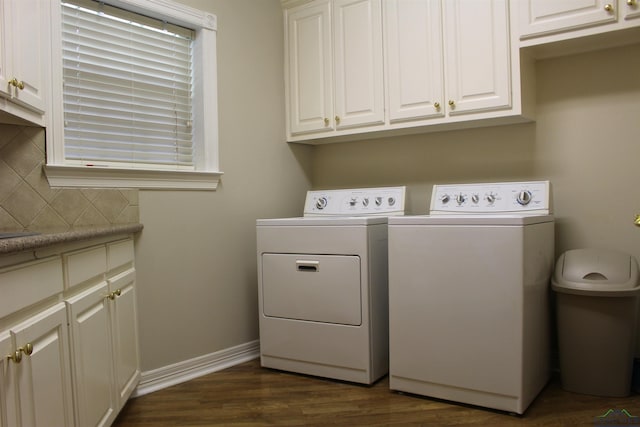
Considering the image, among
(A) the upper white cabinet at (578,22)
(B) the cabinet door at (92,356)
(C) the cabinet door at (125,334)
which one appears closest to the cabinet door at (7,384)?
(B) the cabinet door at (92,356)

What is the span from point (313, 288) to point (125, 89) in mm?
1379

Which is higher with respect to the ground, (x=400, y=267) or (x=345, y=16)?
(x=345, y=16)

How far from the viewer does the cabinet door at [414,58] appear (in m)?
2.52

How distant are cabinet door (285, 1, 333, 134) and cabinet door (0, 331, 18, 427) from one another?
2.10 meters

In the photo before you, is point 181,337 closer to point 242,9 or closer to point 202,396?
point 202,396

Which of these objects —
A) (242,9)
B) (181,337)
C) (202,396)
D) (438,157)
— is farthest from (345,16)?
(202,396)

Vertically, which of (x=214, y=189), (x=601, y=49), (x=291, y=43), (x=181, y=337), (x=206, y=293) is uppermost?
(x=291, y=43)

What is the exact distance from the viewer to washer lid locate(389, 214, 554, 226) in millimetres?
2012

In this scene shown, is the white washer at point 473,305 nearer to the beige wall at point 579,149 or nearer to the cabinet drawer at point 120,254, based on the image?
the beige wall at point 579,149

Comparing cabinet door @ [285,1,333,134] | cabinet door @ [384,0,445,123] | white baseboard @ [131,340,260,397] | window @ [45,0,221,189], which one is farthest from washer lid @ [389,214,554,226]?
white baseboard @ [131,340,260,397]

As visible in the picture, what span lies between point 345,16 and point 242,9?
23.5 inches

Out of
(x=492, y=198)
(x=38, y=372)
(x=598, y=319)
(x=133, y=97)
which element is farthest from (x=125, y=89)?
(x=598, y=319)

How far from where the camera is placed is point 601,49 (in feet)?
7.87

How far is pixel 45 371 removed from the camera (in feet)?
4.38
